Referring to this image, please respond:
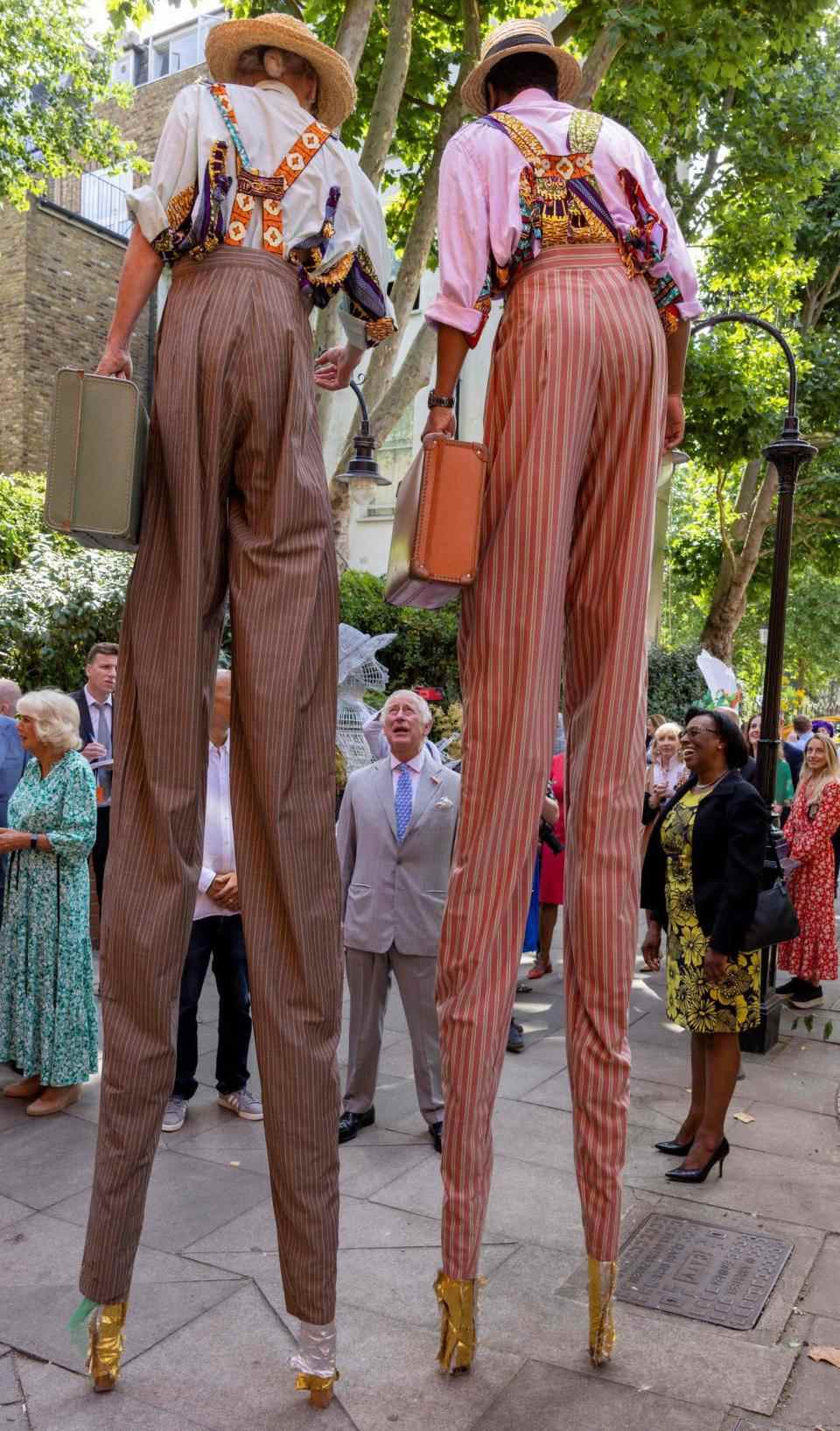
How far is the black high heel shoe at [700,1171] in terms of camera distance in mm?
4398

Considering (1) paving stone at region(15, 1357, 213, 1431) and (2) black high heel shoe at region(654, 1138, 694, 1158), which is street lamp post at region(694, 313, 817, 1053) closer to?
(2) black high heel shoe at region(654, 1138, 694, 1158)

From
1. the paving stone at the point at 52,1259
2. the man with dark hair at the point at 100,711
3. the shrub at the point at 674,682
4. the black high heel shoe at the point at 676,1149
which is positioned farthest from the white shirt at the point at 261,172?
the shrub at the point at 674,682

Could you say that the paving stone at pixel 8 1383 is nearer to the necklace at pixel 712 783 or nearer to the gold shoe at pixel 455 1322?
the gold shoe at pixel 455 1322

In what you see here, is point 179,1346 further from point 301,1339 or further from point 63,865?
point 63,865

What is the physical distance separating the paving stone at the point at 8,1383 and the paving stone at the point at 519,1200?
56.4 inches

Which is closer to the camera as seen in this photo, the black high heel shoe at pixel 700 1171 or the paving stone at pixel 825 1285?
the paving stone at pixel 825 1285

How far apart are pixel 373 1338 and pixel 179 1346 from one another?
462 mm

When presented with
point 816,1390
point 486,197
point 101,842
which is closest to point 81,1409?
point 816,1390

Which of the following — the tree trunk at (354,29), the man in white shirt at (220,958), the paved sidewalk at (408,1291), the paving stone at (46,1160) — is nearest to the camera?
the paved sidewalk at (408,1291)

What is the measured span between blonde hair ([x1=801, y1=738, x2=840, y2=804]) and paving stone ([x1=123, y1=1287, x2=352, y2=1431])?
581 centimetres

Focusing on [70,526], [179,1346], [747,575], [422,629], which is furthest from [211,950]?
[747,575]

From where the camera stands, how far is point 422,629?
1442cm

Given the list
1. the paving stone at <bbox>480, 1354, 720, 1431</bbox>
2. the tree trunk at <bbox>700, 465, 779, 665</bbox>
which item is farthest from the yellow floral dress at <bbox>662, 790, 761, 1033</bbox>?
the tree trunk at <bbox>700, 465, 779, 665</bbox>

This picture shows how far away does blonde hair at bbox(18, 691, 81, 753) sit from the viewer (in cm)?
532
